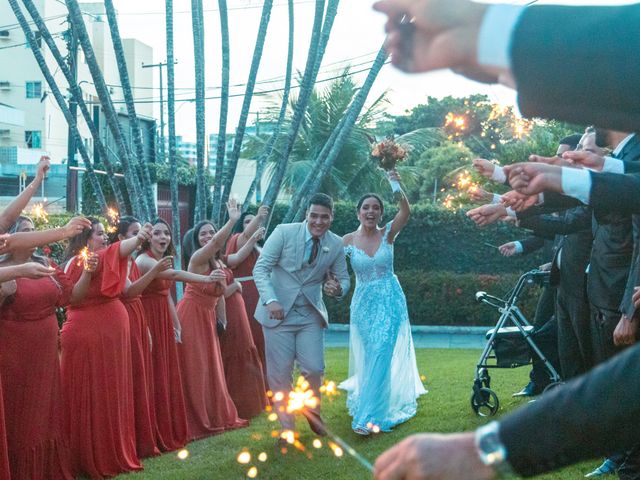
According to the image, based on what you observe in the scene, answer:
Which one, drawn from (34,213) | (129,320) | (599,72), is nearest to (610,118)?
(599,72)

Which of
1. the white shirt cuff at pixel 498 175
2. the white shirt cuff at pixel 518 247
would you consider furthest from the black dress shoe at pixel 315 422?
the white shirt cuff at pixel 498 175

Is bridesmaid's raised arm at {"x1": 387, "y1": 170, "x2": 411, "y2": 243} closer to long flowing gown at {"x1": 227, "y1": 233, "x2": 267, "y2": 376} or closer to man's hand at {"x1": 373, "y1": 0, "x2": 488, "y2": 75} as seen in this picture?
long flowing gown at {"x1": 227, "y1": 233, "x2": 267, "y2": 376}

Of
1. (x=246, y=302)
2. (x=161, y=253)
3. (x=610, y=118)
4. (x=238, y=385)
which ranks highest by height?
(x=610, y=118)

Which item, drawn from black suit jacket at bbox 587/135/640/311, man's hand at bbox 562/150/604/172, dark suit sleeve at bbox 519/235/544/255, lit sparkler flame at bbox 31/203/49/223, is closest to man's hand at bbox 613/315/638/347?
black suit jacket at bbox 587/135/640/311

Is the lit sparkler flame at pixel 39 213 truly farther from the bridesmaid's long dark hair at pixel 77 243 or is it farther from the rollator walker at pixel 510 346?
the rollator walker at pixel 510 346

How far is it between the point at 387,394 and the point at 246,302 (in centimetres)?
292

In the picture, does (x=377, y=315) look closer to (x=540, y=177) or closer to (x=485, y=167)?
(x=485, y=167)

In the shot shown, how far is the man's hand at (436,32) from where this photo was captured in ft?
4.65

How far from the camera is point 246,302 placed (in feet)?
37.4

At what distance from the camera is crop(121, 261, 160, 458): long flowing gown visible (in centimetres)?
822

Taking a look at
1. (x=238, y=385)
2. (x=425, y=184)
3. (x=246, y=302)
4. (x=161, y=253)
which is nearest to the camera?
(x=161, y=253)

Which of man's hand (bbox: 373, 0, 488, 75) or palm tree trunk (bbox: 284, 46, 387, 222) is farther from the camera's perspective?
palm tree trunk (bbox: 284, 46, 387, 222)

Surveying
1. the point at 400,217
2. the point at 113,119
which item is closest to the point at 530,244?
the point at 400,217

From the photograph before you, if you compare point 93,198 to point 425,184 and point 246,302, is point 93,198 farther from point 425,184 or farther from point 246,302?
point 425,184
